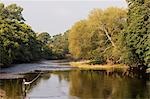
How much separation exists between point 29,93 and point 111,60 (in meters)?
42.9

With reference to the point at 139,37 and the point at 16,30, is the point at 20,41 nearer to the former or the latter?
the point at 16,30

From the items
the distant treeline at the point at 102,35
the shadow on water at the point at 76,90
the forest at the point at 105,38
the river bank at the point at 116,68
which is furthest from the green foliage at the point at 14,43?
the shadow on water at the point at 76,90

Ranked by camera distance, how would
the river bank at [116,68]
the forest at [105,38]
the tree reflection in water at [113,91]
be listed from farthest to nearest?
1. the river bank at [116,68]
2. the forest at [105,38]
3. the tree reflection in water at [113,91]

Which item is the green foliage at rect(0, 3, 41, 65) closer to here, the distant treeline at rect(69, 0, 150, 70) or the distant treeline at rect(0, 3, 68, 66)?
the distant treeline at rect(0, 3, 68, 66)

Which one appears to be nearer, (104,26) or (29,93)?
(29,93)

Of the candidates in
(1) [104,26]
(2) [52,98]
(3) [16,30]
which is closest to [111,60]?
(1) [104,26]

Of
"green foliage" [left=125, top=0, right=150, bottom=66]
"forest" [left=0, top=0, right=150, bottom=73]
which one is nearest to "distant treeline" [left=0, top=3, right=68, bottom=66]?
"forest" [left=0, top=0, right=150, bottom=73]

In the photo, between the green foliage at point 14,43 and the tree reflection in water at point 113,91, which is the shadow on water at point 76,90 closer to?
the tree reflection in water at point 113,91

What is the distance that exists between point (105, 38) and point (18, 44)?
A: 1987cm

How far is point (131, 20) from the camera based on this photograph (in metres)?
63.2

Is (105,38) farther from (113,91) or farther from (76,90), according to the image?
(113,91)

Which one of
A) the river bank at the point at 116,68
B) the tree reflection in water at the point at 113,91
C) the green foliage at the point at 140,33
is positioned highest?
the green foliage at the point at 140,33

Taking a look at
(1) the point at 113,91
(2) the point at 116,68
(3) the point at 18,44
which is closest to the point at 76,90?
(1) the point at 113,91

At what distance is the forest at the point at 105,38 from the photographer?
57625mm
